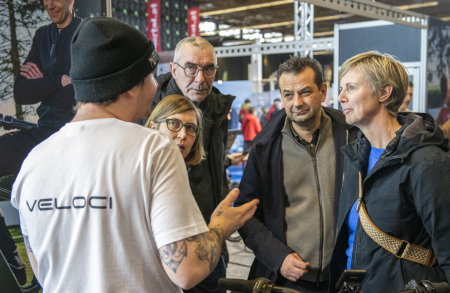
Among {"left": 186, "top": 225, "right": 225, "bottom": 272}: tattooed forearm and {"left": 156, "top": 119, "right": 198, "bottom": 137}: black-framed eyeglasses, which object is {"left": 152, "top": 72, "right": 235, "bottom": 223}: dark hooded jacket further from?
{"left": 186, "top": 225, "right": 225, "bottom": 272}: tattooed forearm

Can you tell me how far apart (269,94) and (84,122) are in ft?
31.9

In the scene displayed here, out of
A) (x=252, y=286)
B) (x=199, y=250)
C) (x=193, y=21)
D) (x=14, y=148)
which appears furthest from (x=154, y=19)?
(x=199, y=250)

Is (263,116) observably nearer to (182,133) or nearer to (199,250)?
(182,133)

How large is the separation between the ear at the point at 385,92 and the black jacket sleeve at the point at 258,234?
2.21ft

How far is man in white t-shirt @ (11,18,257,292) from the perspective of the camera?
3.18 feet

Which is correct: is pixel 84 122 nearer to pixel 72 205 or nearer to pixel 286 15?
pixel 72 205

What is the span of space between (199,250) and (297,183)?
1.10m

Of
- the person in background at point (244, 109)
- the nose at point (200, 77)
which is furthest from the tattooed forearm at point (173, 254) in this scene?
the person in background at point (244, 109)

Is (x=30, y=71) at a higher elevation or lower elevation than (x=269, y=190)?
higher

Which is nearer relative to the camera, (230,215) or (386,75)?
(230,215)

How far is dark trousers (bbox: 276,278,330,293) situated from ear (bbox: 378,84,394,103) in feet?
2.95

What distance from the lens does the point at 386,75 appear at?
5.49ft

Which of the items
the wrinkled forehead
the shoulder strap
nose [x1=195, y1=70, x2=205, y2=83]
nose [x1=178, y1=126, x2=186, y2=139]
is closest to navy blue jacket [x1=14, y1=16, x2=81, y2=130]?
the wrinkled forehead

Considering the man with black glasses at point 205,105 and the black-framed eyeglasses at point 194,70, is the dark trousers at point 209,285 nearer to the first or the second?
the man with black glasses at point 205,105
